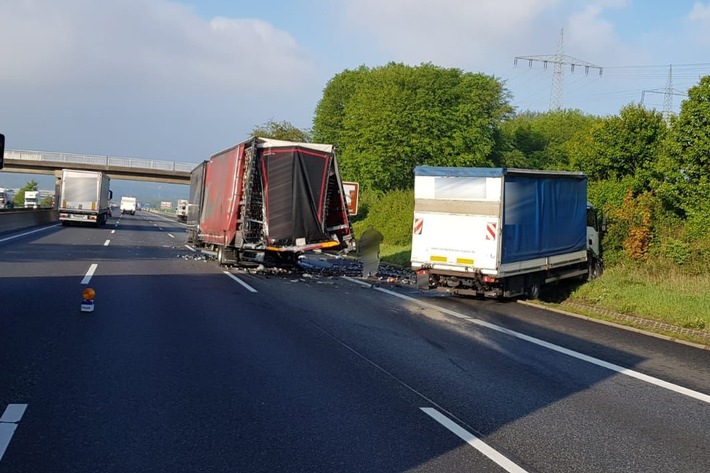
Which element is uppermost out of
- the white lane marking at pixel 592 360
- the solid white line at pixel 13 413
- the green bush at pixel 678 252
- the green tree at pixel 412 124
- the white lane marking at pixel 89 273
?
the green tree at pixel 412 124

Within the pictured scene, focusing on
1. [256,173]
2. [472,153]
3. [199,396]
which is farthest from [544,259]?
[472,153]

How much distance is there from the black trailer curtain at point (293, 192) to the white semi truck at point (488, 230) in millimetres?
3933

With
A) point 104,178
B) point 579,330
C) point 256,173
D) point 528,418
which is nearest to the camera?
point 528,418

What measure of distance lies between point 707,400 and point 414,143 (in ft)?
145

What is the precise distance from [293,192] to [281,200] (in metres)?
0.39

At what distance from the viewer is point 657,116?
95.1 ft

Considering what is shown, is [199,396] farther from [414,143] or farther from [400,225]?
[414,143]

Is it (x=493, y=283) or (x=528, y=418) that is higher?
(x=493, y=283)

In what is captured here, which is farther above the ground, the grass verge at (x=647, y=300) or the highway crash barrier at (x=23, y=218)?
the highway crash barrier at (x=23, y=218)

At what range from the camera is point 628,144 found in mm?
28547

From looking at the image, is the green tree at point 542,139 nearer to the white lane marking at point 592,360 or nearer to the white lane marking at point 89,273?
the white lane marking at point 89,273

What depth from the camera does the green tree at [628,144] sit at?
28.3 metres

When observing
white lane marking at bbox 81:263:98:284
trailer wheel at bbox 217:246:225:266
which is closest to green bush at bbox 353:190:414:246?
trailer wheel at bbox 217:246:225:266

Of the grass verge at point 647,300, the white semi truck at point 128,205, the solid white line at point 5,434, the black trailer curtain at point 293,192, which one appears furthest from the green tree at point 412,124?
the white semi truck at point 128,205
